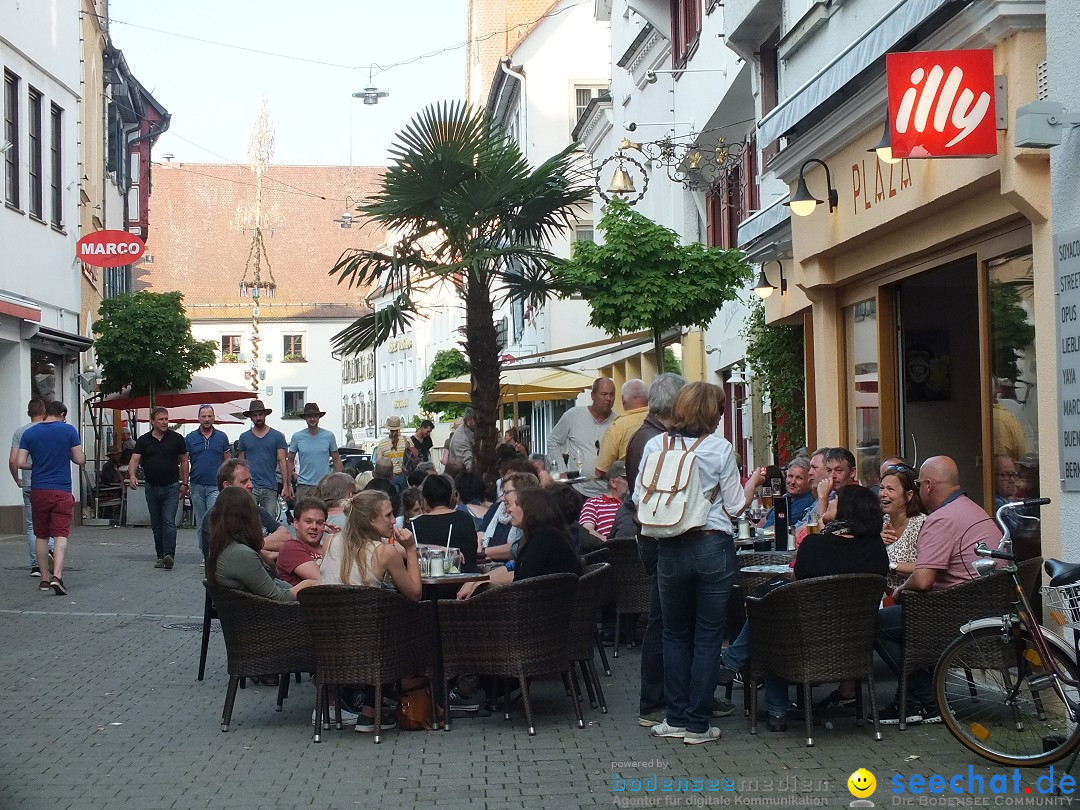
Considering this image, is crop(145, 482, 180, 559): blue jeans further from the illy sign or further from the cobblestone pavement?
the illy sign

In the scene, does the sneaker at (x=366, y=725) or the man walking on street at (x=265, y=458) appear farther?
the man walking on street at (x=265, y=458)

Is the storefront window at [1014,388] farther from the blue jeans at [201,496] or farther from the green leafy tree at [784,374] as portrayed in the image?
the blue jeans at [201,496]

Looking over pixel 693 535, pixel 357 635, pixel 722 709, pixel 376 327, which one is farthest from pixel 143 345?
pixel 693 535

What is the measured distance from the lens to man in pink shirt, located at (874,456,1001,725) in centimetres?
744

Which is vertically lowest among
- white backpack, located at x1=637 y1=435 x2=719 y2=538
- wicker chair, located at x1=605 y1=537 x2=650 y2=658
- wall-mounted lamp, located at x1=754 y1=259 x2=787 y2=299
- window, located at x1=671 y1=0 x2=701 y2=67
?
wicker chair, located at x1=605 y1=537 x2=650 y2=658

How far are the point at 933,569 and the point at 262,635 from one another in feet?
11.5

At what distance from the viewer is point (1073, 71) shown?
7512 millimetres

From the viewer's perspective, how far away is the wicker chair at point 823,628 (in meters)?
7.04

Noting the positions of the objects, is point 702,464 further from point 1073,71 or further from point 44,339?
point 44,339

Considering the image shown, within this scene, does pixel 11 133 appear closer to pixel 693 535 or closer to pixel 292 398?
pixel 693 535

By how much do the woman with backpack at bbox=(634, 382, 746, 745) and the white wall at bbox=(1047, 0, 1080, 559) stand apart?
6.02 feet

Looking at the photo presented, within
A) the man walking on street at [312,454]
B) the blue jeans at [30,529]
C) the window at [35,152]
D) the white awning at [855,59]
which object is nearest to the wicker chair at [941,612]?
the white awning at [855,59]

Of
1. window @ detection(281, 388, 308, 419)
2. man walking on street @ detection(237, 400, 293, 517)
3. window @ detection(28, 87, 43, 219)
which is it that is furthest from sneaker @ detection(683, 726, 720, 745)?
Result: window @ detection(281, 388, 308, 419)

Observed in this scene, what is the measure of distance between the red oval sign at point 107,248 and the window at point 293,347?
5733 centimetres
